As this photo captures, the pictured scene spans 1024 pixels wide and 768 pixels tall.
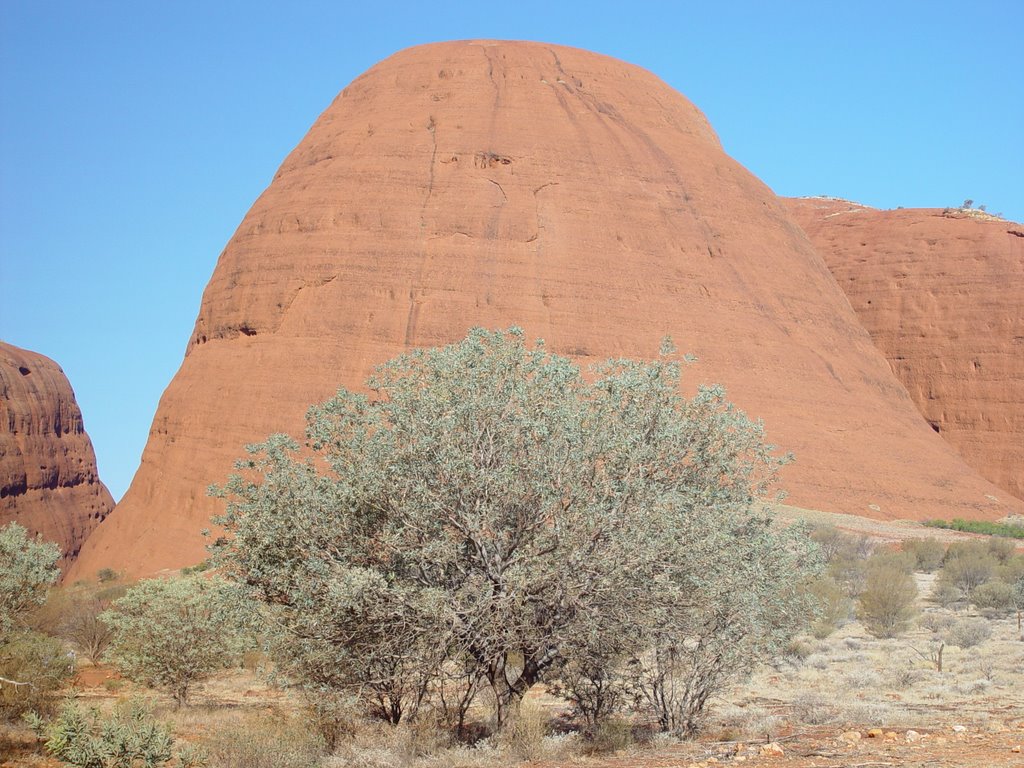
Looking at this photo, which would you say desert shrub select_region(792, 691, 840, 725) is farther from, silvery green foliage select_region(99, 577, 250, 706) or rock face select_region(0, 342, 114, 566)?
rock face select_region(0, 342, 114, 566)

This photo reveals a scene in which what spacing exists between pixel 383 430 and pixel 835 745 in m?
4.76

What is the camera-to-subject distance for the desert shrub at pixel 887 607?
63.9 feet

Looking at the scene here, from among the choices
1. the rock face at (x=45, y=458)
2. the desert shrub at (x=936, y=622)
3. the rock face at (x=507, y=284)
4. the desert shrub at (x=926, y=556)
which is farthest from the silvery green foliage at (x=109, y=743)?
the rock face at (x=45, y=458)

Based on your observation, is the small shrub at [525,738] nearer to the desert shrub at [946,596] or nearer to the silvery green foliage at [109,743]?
the silvery green foliage at [109,743]

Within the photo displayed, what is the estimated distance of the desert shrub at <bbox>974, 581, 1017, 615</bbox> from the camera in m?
22.1

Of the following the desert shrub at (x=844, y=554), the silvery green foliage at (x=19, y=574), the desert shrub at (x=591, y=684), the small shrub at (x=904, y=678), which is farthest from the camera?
the desert shrub at (x=844, y=554)

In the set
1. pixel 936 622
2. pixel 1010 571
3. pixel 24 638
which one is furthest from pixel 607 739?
pixel 1010 571

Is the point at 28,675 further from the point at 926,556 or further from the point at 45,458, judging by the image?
the point at 45,458

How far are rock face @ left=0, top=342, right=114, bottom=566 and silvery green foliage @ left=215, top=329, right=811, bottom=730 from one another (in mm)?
42158

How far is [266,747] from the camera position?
9.13 meters

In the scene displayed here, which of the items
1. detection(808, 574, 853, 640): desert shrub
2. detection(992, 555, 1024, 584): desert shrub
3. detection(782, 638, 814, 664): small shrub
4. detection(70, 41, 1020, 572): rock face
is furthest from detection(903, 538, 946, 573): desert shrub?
detection(782, 638, 814, 664): small shrub

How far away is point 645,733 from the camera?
34.9 ft

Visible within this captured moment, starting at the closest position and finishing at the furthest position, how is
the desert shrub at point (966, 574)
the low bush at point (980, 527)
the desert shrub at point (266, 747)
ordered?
the desert shrub at point (266, 747) < the desert shrub at point (966, 574) < the low bush at point (980, 527)

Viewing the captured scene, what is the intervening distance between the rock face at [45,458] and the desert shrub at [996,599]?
3821 centimetres
